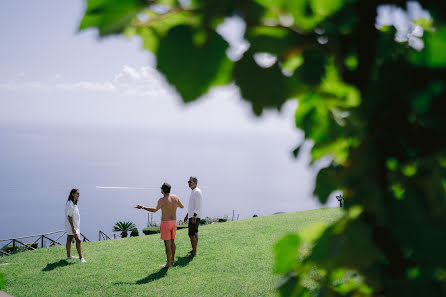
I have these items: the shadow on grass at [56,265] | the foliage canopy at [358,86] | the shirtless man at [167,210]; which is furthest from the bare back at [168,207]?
the foliage canopy at [358,86]

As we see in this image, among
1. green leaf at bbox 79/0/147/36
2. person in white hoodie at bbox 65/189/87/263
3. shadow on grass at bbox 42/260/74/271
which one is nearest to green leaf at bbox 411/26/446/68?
green leaf at bbox 79/0/147/36

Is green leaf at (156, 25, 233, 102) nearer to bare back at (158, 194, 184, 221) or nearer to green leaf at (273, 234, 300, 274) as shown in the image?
green leaf at (273, 234, 300, 274)

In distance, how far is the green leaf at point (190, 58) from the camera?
453mm

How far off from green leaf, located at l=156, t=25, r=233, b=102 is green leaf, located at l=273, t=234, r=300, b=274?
299 mm

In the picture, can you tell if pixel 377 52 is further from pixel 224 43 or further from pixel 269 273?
pixel 269 273

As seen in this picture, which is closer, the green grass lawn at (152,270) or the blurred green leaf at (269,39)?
the blurred green leaf at (269,39)

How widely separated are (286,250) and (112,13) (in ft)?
1.45

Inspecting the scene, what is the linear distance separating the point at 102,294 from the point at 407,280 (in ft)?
29.3

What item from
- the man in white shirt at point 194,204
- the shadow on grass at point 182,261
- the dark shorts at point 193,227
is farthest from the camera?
the shadow on grass at point 182,261

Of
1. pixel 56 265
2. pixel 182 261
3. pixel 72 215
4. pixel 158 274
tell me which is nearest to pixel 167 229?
pixel 158 274

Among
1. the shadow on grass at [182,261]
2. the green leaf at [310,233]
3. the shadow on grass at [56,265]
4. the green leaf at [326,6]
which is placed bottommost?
the shadow on grass at [56,265]

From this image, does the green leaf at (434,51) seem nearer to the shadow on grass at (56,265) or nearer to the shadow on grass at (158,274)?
the shadow on grass at (158,274)

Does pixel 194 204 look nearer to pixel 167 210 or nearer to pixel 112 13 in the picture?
pixel 167 210

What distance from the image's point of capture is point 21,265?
11719mm
